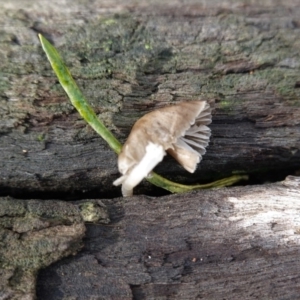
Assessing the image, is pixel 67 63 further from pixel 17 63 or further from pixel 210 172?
pixel 210 172

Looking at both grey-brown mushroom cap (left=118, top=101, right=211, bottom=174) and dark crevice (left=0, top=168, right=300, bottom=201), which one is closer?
grey-brown mushroom cap (left=118, top=101, right=211, bottom=174)

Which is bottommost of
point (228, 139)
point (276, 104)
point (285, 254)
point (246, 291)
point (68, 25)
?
point (246, 291)

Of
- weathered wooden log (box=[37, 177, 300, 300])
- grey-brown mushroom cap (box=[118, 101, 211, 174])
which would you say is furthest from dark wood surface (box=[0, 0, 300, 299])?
grey-brown mushroom cap (box=[118, 101, 211, 174])

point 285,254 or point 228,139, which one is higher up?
point 228,139

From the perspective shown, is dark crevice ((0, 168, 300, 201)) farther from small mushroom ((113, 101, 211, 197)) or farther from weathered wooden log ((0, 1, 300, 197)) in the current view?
small mushroom ((113, 101, 211, 197))

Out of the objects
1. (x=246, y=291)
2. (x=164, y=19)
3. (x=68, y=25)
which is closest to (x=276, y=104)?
(x=164, y=19)

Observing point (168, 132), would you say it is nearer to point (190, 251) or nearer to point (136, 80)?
point (136, 80)
